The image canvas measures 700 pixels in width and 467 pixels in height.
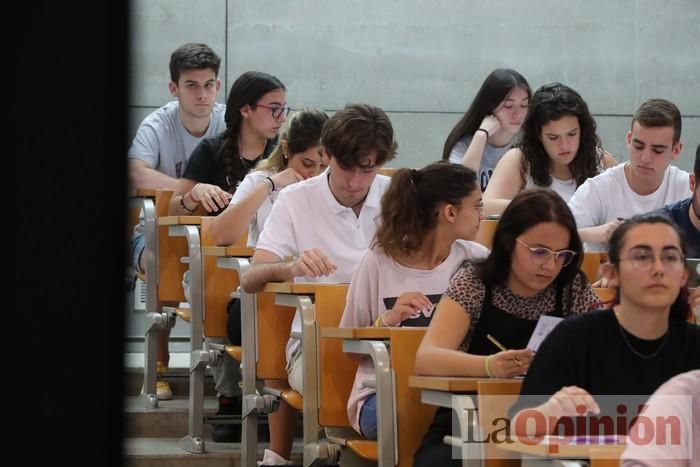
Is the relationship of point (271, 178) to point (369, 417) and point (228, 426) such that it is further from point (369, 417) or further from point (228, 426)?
point (369, 417)

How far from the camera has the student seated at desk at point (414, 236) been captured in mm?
2867

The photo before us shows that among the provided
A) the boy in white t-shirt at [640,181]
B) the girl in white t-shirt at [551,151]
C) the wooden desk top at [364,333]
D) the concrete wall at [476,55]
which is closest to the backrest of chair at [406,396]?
the wooden desk top at [364,333]

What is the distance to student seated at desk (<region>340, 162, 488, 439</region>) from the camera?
2867mm

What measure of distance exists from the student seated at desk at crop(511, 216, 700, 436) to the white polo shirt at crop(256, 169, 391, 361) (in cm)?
131

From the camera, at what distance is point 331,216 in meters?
3.40

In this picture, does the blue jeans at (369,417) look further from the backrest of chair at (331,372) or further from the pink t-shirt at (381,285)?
the backrest of chair at (331,372)

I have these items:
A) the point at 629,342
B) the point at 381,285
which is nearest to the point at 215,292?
the point at 381,285

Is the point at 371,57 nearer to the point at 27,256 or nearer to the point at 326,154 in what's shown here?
the point at 326,154

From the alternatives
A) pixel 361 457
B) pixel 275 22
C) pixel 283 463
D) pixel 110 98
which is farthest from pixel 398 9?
pixel 110 98

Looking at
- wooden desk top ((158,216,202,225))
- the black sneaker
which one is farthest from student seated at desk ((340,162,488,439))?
the black sneaker

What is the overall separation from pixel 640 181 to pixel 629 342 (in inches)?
69.2

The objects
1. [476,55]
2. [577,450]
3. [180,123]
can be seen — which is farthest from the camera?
[476,55]

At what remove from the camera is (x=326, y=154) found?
3.31m

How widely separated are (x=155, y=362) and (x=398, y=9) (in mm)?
2352
